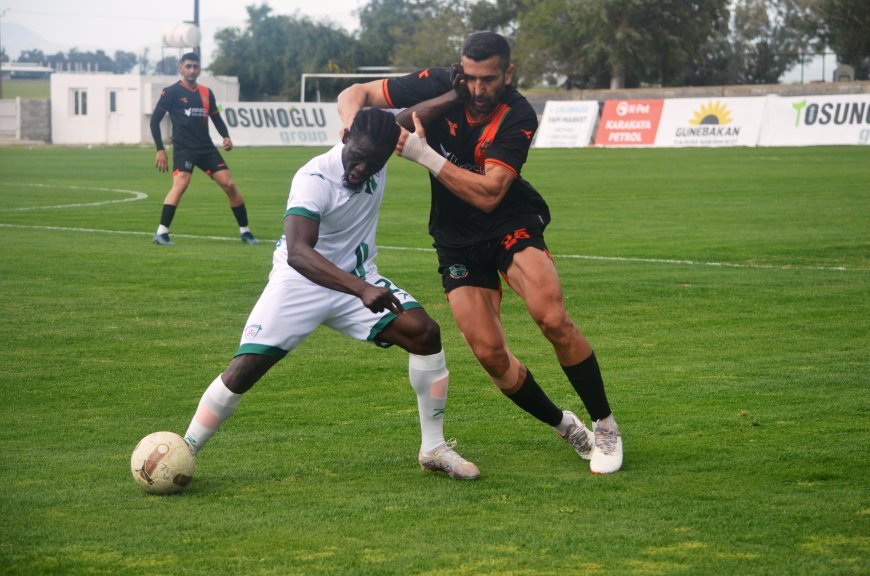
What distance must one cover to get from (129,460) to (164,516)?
3.43 ft

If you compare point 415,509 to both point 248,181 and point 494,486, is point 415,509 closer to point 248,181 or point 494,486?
point 494,486

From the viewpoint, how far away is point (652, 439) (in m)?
6.78

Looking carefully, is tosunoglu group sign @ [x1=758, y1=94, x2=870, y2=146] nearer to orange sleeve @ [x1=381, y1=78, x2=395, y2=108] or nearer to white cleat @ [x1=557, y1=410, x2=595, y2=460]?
orange sleeve @ [x1=381, y1=78, x2=395, y2=108]

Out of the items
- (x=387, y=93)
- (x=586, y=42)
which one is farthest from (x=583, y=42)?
(x=387, y=93)

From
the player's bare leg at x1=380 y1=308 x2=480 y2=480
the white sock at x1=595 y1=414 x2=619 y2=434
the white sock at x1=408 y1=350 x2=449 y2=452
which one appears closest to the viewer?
the player's bare leg at x1=380 y1=308 x2=480 y2=480

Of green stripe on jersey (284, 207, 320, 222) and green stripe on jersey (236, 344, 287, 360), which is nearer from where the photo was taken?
green stripe on jersey (284, 207, 320, 222)

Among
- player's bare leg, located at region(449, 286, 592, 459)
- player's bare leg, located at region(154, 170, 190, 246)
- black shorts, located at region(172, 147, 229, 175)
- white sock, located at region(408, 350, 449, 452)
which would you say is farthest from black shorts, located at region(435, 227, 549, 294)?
black shorts, located at region(172, 147, 229, 175)

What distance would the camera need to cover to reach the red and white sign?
4391 cm

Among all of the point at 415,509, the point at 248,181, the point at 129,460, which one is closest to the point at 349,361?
the point at 129,460

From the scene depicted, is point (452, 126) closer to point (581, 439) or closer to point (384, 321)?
point (384, 321)

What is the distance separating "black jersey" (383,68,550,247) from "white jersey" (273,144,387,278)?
0.46 meters

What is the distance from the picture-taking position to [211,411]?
6.11 m

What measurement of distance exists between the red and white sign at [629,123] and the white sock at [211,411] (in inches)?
1529

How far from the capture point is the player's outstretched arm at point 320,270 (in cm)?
557
